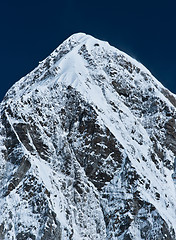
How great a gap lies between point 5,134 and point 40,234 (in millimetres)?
17226

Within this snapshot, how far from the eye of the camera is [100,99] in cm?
9412

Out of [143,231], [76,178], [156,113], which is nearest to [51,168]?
[76,178]

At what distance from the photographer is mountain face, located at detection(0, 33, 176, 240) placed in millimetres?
74312

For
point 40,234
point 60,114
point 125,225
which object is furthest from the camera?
point 60,114

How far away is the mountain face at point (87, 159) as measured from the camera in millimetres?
74312

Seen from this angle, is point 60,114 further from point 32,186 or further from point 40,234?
point 40,234

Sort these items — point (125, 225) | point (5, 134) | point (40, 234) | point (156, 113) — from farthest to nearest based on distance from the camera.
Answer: point (156, 113) → point (5, 134) → point (125, 225) → point (40, 234)

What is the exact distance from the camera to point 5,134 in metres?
81.2

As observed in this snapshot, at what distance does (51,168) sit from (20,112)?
10.1m

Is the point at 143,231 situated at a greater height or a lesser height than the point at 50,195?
lesser

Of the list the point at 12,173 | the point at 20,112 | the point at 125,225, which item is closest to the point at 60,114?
the point at 20,112

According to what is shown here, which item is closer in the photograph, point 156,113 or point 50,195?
point 50,195

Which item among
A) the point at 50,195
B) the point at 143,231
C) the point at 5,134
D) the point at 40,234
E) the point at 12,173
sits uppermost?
the point at 5,134

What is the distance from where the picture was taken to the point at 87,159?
273 ft
